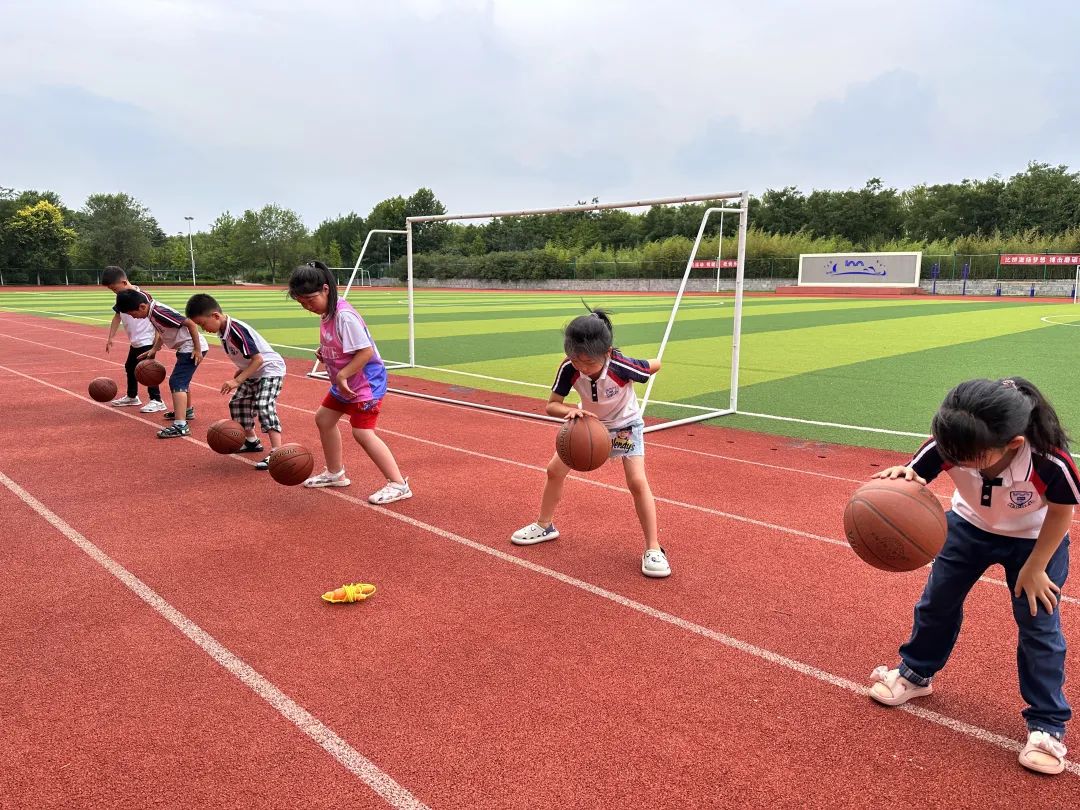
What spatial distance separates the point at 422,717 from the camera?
3277 millimetres

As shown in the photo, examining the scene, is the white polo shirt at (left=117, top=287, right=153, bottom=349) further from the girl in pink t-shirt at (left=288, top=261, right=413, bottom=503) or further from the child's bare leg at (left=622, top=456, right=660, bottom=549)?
the child's bare leg at (left=622, top=456, right=660, bottom=549)

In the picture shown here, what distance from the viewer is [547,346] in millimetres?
18672

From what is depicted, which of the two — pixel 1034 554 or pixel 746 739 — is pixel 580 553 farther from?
pixel 1034 554

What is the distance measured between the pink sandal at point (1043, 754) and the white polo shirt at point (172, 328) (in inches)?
331

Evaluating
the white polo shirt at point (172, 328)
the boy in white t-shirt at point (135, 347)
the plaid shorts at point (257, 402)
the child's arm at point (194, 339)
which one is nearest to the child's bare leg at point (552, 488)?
the plaid shorts at point (257, 402)

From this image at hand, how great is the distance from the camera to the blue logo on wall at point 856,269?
49875 mm

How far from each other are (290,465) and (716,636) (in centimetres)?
386

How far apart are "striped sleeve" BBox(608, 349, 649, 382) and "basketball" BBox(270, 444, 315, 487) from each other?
303 centimetres

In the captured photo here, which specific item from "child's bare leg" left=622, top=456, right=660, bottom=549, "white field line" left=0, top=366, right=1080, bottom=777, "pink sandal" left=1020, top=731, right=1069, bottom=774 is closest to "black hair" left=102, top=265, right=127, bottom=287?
"white field line" left=0, top=366, right=1080, bottom=777

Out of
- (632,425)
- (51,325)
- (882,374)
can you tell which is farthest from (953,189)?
(632,425)

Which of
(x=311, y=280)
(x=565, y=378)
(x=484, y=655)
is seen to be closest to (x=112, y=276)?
(x=311, y=280)

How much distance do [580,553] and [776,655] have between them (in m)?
1.67

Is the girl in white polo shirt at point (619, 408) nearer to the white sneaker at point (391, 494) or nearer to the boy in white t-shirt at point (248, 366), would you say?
the white sneaker at point (391, 494)

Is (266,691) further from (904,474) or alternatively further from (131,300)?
(131,300)
